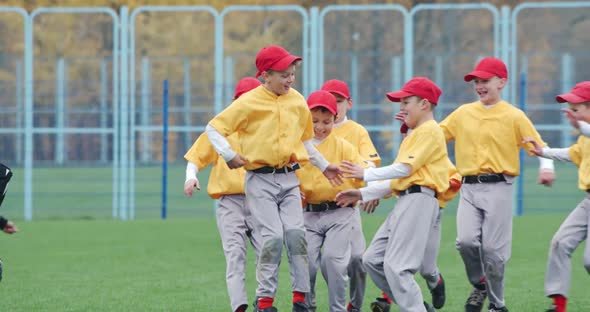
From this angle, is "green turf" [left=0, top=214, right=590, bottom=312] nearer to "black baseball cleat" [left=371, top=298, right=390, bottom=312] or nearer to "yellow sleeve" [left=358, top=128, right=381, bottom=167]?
"black baseball cleat" [left=371, top=298, right=390, bottom=312]

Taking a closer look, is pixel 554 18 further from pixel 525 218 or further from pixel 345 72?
pixel 525 218

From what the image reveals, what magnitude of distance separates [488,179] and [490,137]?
0.33 m

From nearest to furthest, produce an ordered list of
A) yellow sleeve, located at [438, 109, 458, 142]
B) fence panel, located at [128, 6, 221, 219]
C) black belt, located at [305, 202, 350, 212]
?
black belt, located at [305, 202, 350, 212], yellow sleeve, located at [438, 109, 458, 142], fence panel, located at [128, 6, 221, 219]

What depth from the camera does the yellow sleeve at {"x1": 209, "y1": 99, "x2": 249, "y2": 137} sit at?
310 inches

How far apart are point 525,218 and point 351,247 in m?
9.35

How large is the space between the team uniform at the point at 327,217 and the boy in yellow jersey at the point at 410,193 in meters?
0.47

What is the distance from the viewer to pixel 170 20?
106 feet

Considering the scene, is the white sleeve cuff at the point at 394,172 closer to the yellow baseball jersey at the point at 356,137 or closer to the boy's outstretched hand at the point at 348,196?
the boy's outstretched hand at the point at 348,196

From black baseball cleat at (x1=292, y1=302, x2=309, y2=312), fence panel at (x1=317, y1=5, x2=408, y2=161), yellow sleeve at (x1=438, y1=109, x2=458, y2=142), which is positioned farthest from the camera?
fence panel at (x1=317, y1=5, x2=408, y2=161)

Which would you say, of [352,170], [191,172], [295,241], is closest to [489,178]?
[352,170]

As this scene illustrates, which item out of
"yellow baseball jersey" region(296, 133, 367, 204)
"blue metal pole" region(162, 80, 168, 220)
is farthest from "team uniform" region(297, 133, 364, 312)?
"blue metal pole" region(162, 80, 168, 220)

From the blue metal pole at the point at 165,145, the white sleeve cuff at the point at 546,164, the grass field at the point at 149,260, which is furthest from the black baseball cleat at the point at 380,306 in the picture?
the blue metal pole at the point at 165,145

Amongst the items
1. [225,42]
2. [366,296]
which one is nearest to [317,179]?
[366,296]

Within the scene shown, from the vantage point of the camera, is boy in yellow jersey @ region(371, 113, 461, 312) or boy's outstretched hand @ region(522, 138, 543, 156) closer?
boy in yellow jersey @ region(371, 113, 461, 312)
